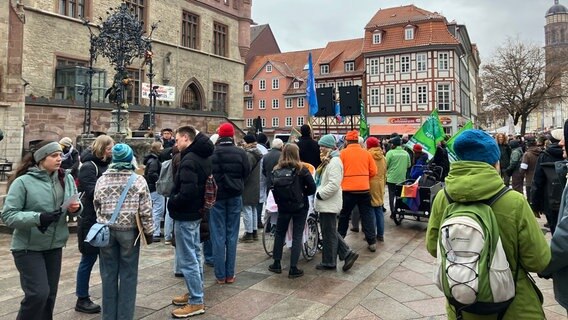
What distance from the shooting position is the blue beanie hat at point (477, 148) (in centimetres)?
248

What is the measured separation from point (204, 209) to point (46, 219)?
160cm

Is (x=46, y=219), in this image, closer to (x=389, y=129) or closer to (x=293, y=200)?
(x=293, y=200)

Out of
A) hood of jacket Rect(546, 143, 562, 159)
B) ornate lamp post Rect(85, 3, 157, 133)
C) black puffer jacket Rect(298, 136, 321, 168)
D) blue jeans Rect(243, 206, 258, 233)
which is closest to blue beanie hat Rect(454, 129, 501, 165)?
hood of jacket Rect(546, 143, 562, 159)

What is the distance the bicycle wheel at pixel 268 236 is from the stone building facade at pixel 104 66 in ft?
56.3

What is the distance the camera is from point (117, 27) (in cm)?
1470

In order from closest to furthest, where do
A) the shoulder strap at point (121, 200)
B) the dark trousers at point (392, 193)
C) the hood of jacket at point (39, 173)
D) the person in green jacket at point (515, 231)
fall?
the person in green jacket at point (515, 231), the hood of jacket at point (39, 173), the shoulder strap at point (121, 200), the dark trousers at point (392, 193)

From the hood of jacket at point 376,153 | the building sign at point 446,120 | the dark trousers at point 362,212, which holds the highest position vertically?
the building sign at point 446,120

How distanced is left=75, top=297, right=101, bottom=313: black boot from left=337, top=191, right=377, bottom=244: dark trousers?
12.4 feet

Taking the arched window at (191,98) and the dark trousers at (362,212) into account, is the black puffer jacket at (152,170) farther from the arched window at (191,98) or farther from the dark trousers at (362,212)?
the arched window at (191,98)

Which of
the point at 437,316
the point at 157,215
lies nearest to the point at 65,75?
the point at 157,215

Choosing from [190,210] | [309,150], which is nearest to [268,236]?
[309,150]

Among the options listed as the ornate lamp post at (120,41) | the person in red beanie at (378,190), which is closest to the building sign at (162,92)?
the ornate lamp post at (120,41)

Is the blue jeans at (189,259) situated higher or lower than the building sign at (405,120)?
lower

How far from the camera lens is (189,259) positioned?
448cm
